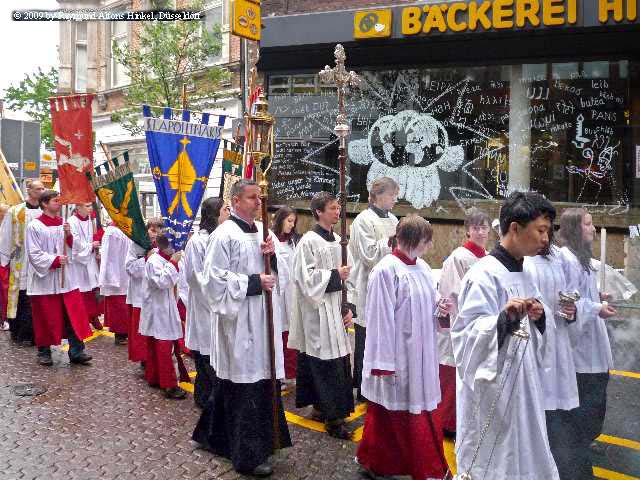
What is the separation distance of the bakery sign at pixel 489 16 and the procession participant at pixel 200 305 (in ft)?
24.5

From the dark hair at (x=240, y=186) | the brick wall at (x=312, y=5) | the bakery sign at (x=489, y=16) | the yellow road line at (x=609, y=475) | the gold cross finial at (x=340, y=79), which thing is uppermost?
the brick wall at (x=312, y=5)

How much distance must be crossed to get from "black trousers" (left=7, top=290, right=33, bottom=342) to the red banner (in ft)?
7.01

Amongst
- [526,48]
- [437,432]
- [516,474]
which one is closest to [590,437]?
[437,432]

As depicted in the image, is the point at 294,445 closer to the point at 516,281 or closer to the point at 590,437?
the point at 590,437

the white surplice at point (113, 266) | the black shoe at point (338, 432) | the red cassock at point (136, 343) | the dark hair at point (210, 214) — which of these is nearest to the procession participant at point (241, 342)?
the black shoe at point (338, 432)

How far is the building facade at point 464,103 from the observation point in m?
11.0

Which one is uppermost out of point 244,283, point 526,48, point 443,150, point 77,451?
point 526,48

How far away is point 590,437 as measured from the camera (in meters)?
4.55

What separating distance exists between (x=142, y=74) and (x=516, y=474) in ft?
48.5

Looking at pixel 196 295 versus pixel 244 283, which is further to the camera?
pixel 196 295

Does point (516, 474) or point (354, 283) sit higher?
point (354, 283)

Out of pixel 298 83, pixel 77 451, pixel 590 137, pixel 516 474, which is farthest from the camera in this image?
pixel 298 83

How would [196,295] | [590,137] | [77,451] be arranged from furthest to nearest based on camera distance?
[590,137] < [196,295] < [77,451]

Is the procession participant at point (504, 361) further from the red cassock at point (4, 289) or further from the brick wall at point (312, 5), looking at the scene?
the brick wall at point (312, 5)
